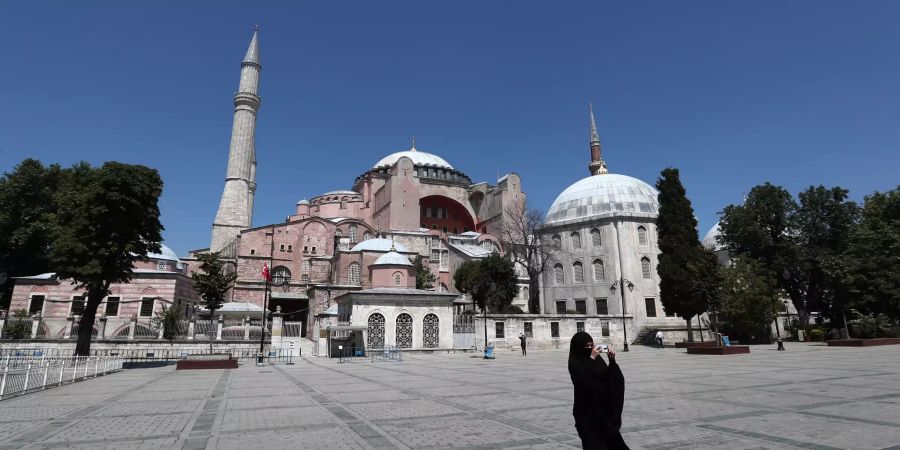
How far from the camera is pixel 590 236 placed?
37.7 meters

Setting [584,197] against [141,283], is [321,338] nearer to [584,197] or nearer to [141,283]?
[141,283]

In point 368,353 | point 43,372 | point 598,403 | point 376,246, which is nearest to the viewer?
point 598,403

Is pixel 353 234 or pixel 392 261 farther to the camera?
pixel 353 234

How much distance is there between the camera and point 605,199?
38.6 m

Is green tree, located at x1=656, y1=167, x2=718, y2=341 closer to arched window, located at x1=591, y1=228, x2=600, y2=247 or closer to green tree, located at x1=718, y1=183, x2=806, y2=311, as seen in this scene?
green tree, located at x1=718, y1=183, x2=806, y2=311

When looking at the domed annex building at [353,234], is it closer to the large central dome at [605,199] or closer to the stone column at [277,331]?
the stone column at [277,331]

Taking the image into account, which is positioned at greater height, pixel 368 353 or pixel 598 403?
pixel 598 403

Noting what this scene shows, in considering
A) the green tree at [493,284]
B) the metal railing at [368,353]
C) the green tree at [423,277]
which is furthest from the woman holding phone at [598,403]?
the green tree at [423,277]

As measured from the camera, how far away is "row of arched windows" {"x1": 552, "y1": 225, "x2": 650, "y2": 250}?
36812mm

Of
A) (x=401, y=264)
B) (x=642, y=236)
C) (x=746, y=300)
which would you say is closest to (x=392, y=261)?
(x=401, y=264)

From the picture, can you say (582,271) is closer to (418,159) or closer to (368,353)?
(368,353)

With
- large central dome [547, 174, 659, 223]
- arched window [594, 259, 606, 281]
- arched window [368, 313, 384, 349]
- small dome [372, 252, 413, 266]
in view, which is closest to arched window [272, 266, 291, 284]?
small dome [372, 252, 413, 266]

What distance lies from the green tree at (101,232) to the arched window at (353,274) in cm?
1825

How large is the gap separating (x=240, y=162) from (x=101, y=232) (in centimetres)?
2801
